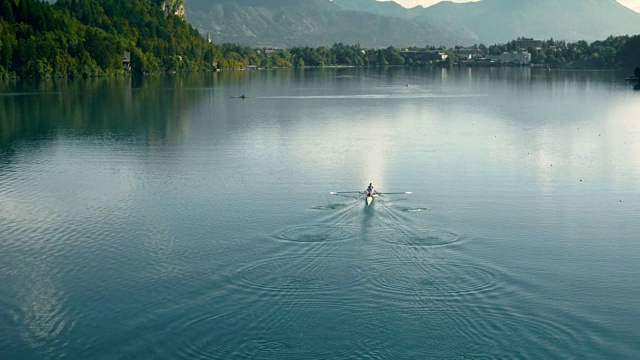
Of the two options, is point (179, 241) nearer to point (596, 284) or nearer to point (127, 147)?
point (596, 284)

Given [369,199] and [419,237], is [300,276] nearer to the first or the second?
[419,237]

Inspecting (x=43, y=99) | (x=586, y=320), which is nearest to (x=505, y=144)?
(x=586, y=320)

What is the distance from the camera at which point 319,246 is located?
40625 mm

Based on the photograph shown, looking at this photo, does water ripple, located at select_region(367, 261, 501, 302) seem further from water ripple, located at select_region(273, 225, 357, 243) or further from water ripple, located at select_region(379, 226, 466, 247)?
water ripple, located at select_region(273, 225, 357, 243)

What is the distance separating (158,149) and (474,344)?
53.7m

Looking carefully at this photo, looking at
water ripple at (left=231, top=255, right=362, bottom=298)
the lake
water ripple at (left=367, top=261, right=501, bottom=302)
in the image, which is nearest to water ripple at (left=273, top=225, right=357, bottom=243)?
the lake

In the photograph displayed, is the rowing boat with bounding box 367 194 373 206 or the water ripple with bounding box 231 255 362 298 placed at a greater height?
the rowing boat with bounding box 367 194 373 206

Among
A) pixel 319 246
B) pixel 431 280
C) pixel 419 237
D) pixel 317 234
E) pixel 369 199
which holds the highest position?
pixel 369 199

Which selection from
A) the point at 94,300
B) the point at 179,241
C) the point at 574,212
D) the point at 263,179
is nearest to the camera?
the point at 94,300

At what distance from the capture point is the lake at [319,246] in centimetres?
3005

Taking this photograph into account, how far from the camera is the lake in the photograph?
1183 inches

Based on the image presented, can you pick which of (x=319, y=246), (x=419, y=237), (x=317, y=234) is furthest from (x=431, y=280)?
(x=317, y=234)

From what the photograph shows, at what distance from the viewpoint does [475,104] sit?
433 feet

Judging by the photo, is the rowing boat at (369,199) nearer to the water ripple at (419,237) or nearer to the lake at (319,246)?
the lake at (319,246)
